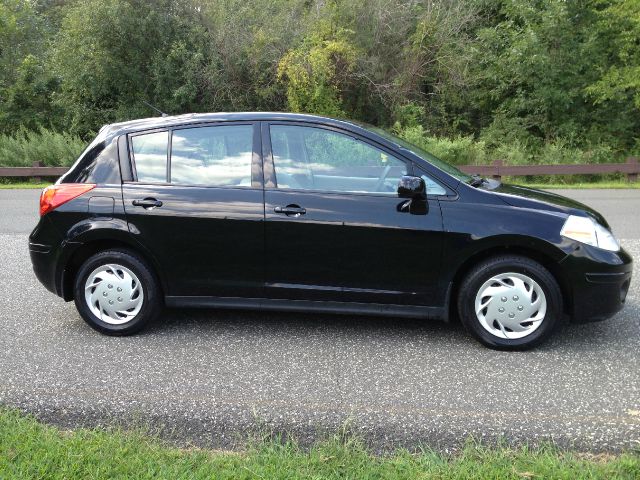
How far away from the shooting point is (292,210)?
4383 mm

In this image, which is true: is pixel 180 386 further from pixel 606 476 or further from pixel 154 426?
pixel 606 476

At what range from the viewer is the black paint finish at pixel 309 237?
4.20 meters

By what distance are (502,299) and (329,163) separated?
5.25 feet

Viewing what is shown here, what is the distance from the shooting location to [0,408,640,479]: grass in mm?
2758

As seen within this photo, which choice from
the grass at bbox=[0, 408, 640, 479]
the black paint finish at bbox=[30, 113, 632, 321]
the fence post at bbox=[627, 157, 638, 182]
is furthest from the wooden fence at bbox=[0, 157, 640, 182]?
the grass at bbox=[0, 408, 640, 479]

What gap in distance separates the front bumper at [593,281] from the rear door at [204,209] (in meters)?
2.22

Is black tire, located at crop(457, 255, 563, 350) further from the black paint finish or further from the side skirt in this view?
the side skirt

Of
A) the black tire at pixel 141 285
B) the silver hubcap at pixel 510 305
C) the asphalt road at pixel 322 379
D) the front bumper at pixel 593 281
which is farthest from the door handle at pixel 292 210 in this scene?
the front bumper at pixel 593 281

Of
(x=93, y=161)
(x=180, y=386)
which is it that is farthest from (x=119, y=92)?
(x=180, y=386)

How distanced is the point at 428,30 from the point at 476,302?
21.0 m

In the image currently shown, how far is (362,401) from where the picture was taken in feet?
11.5

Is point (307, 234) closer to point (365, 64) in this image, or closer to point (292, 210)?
point (292, 210)

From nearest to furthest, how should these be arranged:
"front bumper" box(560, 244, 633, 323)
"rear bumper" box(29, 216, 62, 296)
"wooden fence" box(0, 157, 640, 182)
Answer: "front bumper" box(560, 244, 633, 323) < "rear bumper" box(29, 216, 62, 296) < "wooden fence" box(0, 157, 640, 182)

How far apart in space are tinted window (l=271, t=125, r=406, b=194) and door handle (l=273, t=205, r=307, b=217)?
0.18m
